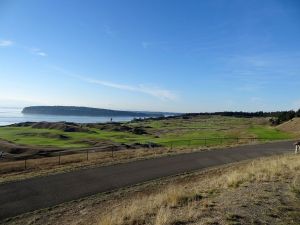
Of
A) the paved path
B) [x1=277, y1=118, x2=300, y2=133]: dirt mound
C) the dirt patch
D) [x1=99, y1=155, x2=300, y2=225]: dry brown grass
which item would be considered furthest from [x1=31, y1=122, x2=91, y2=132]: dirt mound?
the dirt patch

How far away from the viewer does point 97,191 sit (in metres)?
18.0

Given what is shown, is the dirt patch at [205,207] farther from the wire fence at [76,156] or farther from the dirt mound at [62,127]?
the dirt mound at [62,127]

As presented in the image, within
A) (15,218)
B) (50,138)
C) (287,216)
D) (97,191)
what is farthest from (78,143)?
(287,216)

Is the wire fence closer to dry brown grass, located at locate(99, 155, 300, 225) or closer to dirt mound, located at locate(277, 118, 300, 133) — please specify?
dry brown grass, located at locate(99, 155, 300, 225)

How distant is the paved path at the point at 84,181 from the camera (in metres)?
15.6

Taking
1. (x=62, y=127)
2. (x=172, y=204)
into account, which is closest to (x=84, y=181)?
(x=172, y=204)

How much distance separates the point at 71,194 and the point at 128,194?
2534 millimetres

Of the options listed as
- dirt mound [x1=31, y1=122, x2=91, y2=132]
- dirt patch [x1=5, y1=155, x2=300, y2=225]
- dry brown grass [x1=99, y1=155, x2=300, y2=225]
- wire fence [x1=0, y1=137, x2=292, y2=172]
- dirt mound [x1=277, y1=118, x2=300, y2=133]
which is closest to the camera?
dirt patch [x1=5, y1=155, x2=300, y2=225]

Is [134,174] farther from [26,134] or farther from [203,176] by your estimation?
[26,134]

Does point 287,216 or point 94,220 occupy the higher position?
point 287,216

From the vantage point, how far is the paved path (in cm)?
1564

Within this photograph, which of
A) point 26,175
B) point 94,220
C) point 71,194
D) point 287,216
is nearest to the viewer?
point 287,216

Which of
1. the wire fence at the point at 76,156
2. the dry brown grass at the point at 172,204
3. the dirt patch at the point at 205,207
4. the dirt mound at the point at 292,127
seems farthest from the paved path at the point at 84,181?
the dirt mound at the point at 292,127

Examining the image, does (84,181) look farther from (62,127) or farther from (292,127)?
(62,127)
